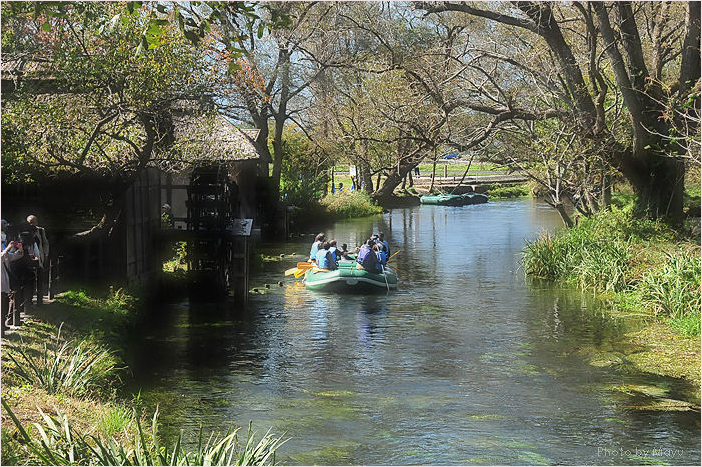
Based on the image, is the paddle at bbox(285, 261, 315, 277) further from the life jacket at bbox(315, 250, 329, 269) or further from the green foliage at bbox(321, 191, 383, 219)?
the green foliage at bbox(321, 191, 383, 219)

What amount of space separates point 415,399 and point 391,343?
3996mm

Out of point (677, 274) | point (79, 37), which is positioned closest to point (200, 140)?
point (79, 37)

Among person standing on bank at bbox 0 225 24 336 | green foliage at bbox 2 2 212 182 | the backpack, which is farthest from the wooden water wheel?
person standing on bank at bbox 0 225 24 336

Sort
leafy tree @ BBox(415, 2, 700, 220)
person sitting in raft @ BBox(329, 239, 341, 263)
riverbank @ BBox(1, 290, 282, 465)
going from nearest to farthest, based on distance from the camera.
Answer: riverbank @ BBox(1, 290, 282, 465) → leafy tree @ BBox(415, 2, 700, 220) → person sitting in raft @ BBox(329, 239, 341, 263)

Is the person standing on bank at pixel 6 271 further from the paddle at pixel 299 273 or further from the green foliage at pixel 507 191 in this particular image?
the green foliage at pixel 507 191

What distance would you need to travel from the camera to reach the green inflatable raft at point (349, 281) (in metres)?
23.2

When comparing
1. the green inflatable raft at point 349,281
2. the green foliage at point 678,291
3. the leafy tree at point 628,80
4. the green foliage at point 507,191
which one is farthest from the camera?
the green foliage at point 507,191

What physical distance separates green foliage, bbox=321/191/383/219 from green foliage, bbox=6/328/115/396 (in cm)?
3122

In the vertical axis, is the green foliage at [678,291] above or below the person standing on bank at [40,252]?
below

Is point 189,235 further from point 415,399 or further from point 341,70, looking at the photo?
point 341,70

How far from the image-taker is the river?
11289 mm

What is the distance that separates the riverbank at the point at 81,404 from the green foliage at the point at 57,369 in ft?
0.04

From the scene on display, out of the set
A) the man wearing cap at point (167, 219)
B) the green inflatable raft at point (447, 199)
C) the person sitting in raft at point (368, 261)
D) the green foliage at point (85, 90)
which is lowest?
the person sitting in raft at point (368, 261)

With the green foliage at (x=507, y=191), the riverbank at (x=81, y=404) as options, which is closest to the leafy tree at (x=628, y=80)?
the riverbank at (x=81, y=404)
